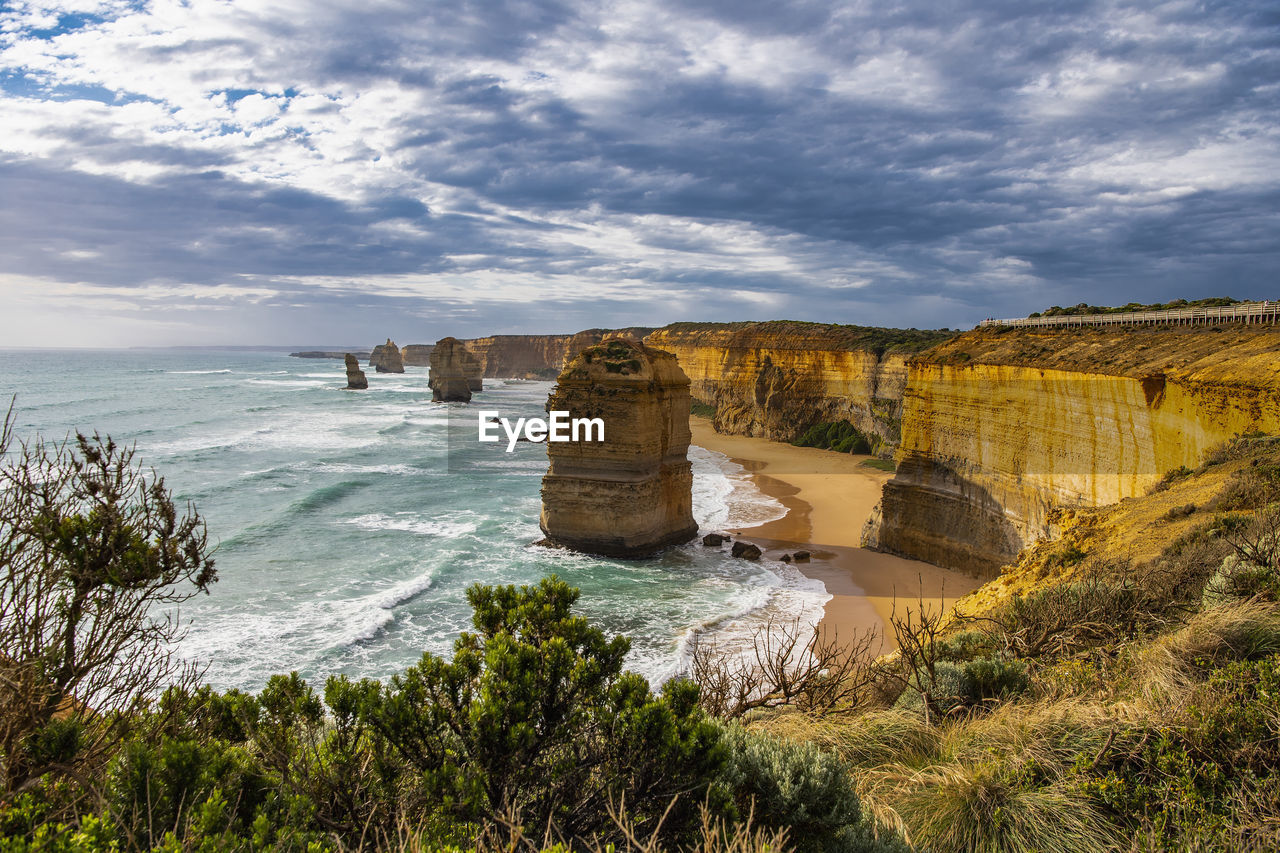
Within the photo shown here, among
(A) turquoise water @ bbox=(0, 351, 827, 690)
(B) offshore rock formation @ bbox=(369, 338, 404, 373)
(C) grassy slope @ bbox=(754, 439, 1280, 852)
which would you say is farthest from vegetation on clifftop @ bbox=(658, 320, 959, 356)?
(B) offshore rock formation @ bbox=(369, 338, 404, 373)

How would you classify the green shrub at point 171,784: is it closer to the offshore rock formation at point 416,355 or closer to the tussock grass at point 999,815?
the tussock grass at point 999,815

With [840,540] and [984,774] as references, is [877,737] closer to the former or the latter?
[984,774]

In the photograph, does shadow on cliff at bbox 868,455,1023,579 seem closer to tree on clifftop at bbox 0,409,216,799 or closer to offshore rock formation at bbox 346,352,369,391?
tree on clifftop at bbox 0,409,216,799

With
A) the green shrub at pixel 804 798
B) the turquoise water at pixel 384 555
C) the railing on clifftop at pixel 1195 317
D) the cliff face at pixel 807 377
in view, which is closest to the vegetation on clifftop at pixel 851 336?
the cliff face at pixel 807 377

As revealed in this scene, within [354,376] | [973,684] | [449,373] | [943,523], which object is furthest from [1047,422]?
[354,376]

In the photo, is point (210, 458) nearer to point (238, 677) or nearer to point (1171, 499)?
point (238, 677)
